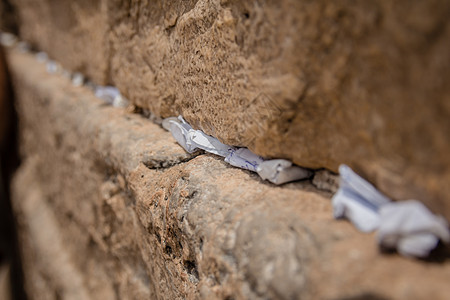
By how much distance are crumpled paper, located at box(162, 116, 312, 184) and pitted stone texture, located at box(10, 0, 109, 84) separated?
2.18 ft

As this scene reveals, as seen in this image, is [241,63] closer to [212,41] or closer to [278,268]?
[212,41]

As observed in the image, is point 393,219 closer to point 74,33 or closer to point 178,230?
point 178,230

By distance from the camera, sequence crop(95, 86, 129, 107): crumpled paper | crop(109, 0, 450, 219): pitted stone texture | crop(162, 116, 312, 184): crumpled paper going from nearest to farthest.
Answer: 1. crop(109, 0, 450, 219): pitted stone texture
2. crop(162, 116, 312, 184): crumpled paper
3. crop(95, 86, 129, 107): crumpled paper

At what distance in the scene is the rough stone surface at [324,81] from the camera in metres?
0.52

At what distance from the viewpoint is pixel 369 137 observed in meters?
0.61

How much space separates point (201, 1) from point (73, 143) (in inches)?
41.2

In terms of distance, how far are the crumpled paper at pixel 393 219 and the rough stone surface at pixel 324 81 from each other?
0.02 meters

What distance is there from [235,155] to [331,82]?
36cm

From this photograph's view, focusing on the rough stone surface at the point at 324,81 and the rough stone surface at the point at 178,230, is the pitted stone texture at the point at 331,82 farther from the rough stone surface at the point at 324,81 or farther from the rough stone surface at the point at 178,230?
the rough stone surface at the point at 178,230

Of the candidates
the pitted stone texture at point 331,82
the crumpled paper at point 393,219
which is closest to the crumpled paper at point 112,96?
the pitted stone texture at point 331,82

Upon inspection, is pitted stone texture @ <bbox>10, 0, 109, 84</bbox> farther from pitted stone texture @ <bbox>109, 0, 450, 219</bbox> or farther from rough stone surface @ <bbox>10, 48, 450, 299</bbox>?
pitted stone texture @ <bbox>109, 0, 450, 219</bbox>

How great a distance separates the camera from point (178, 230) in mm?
890

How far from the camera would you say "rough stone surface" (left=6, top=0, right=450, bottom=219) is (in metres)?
0.52

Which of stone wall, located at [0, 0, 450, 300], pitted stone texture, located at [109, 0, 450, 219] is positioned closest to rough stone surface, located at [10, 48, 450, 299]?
stone wall, located at [0, 0, 450, 300]
